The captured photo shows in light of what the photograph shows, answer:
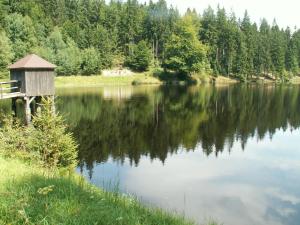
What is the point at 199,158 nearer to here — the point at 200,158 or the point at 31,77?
the point at 200,158

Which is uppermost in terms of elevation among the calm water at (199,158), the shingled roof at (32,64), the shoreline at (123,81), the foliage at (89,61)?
the foliage at (89,61)

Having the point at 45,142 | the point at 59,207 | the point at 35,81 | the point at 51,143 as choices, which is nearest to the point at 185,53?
the point at 35,81

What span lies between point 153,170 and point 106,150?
5793 millimetres

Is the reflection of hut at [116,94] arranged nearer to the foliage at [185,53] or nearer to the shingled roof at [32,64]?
the foliage at [185,53]

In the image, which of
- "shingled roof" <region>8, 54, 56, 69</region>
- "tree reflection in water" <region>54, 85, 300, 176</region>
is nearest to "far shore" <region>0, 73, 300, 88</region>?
"tree reflection in water" <region>54, 85, 300, 176</region>

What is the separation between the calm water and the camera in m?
16.9

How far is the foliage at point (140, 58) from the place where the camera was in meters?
94.0

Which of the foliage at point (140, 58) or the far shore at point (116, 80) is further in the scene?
the foliage at point (140, 58)

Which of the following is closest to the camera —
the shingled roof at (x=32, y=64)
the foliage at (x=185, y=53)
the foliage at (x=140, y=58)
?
the shingled roof at (x=32, y=64)

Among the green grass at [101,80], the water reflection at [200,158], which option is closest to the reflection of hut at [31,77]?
the water reflection at [200,158]

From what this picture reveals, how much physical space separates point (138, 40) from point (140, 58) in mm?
19633

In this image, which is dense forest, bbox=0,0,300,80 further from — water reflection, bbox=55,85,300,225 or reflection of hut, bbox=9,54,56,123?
reflection of hut, bbox=9,54,56,123

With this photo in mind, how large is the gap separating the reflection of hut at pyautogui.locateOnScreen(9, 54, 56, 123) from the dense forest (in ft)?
138

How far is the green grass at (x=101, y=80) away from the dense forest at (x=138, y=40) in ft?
7.49
